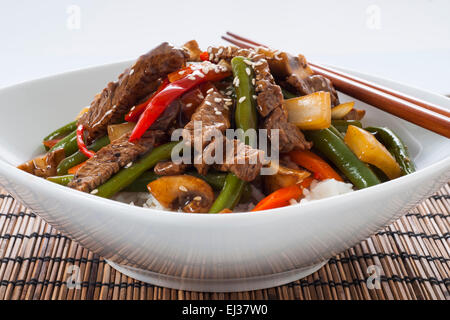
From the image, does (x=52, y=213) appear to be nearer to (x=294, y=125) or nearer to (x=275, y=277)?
(x=275, y=277)

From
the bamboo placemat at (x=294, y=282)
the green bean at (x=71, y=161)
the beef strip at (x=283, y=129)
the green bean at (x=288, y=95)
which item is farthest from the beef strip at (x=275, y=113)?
the green bean at (x=71, y=161)

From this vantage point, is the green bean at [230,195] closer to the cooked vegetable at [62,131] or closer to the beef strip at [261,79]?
the beef strip at [261,79]

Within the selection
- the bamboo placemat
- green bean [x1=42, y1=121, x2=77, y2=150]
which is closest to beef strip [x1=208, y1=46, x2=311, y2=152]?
the bamboo placemat

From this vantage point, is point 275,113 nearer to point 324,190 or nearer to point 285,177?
point 285,177

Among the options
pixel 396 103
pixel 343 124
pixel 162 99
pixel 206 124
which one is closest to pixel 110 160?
pixel 162 99

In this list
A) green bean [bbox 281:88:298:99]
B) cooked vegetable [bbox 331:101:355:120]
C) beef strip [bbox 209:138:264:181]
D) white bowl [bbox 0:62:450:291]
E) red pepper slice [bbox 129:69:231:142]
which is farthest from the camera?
cooked vegetable [bbox 331:101:355:120]

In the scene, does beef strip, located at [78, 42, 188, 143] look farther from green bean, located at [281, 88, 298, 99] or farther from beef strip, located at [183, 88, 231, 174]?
green bean, located at [281, 88, 298, 99]
